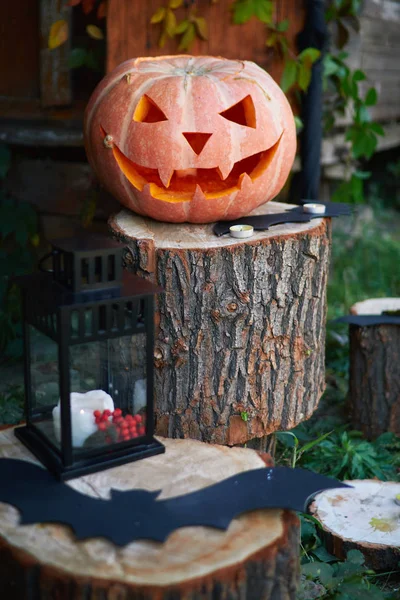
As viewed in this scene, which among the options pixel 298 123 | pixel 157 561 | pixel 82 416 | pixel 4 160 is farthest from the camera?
pixel 298 123

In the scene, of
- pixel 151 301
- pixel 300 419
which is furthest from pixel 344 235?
pixel 151 301

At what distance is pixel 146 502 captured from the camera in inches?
65.9

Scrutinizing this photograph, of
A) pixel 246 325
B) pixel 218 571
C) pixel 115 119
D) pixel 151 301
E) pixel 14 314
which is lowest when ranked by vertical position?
pixel 14 314

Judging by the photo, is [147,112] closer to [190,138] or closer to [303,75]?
[190,138]

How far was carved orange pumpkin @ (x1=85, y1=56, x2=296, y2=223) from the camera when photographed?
2479mm

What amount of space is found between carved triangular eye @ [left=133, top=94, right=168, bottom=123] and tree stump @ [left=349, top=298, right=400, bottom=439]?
136 cm

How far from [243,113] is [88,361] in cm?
117

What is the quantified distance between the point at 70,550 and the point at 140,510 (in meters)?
0.18

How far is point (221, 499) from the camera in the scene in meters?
1.69

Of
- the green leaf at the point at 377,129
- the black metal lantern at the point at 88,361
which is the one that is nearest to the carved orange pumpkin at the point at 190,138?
the black metal lantern at the point at 88,361

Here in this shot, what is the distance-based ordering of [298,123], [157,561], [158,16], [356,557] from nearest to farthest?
1. [157,561]
2. [356,557]
3. [158,16]
4. [298,123]

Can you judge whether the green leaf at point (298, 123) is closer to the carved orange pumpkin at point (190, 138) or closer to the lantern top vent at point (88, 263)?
the carved orange pumpkin at point (190, 138)

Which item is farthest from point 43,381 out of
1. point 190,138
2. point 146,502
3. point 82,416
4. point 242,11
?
point 242,11

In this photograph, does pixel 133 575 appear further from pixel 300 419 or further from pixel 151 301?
pixel 300 419
